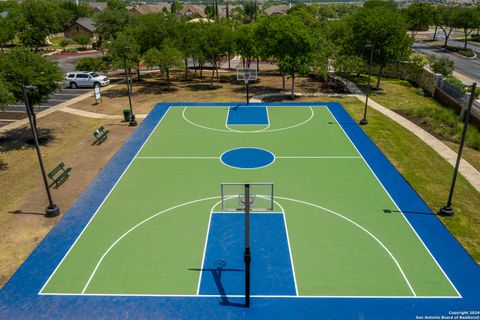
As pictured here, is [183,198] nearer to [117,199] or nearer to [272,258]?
[117,199]

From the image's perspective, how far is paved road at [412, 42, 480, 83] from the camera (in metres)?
56.9

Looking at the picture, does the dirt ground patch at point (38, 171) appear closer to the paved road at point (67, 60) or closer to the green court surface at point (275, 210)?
the green court surface at point (275, 210)

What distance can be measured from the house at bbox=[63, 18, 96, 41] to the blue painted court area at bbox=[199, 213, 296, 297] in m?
94.3

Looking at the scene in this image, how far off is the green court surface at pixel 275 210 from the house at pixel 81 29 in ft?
268

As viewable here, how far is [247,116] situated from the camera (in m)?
36.7

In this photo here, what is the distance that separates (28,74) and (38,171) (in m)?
7.44

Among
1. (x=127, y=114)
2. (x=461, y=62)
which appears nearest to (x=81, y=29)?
(x=127, y=114)

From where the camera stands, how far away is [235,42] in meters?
48.5

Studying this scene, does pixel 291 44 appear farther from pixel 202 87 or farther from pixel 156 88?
pixel 156 88

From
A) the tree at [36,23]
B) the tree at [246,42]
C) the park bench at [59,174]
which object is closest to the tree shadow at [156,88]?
the tree at [246,42]

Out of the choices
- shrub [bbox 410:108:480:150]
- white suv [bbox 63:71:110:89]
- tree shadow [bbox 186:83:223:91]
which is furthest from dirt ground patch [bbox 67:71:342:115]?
shrub [bbox 410:108:480:150]

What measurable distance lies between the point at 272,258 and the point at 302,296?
2.52 metres

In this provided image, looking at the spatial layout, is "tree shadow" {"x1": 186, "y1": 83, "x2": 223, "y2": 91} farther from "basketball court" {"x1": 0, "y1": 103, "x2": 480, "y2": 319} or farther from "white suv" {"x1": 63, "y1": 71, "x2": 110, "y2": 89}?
"basketball court" {"x1": 0, "y1": 103, "x2": 480, "y2": 319}

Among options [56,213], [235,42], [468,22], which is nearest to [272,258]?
[56,213]
